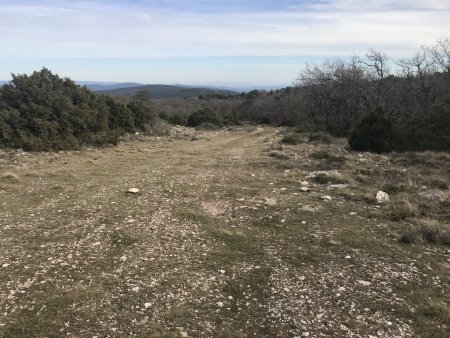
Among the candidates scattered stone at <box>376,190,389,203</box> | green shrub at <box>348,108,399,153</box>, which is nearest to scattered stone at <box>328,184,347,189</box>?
scattered stone at <box>376,190,389,203</box>

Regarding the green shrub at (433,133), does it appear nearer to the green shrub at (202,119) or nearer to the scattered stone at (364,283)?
the scattered stone at (364,283)

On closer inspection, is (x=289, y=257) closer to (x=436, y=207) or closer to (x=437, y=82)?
(x=436, y=207)

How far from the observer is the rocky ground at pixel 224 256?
197 inches

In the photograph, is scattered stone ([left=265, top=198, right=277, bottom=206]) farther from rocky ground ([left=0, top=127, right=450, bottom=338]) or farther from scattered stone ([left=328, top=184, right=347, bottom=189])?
scattered stone ([left=328, top=184, right=347, bottom=189])

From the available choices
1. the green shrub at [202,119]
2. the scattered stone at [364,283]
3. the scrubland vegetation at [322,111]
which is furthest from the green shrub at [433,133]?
the green shrub at [202,119]

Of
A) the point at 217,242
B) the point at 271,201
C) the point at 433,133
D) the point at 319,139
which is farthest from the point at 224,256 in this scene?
the point at 319,139

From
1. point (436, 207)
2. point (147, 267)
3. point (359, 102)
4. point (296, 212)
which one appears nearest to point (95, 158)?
point (296, 212)

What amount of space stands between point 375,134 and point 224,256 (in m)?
16.9

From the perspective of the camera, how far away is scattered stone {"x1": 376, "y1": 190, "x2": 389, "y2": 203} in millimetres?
10477

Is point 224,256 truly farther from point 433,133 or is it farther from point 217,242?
point 433,133

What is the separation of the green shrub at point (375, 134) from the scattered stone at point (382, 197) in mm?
11141

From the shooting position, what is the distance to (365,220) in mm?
9094

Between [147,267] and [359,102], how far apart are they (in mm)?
35729

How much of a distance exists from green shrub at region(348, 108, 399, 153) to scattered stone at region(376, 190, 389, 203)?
11141mm
